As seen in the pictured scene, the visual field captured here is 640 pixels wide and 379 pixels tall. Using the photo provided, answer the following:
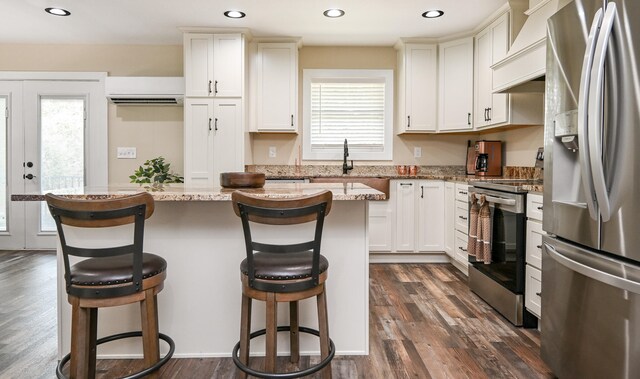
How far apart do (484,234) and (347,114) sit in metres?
2.39

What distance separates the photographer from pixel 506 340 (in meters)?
2.37

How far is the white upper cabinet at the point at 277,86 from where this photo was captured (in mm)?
4312

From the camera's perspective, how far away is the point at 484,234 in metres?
2.85

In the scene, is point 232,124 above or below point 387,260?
above

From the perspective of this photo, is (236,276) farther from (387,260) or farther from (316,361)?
(387,260)

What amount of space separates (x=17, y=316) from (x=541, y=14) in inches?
157

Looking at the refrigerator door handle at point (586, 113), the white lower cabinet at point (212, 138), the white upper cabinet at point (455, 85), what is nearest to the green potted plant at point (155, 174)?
the white lower cabinet at point (212, 138)

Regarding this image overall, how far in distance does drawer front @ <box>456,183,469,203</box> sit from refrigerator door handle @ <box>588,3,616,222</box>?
2083mm

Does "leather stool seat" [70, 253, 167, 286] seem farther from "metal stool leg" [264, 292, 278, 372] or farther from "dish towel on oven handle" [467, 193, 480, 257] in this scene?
"dish towel on oven handle" [467, 193, 480, 257]

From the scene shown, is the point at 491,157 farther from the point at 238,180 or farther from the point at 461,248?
the point at 238,180

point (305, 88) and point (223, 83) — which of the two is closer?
point (223, 83)

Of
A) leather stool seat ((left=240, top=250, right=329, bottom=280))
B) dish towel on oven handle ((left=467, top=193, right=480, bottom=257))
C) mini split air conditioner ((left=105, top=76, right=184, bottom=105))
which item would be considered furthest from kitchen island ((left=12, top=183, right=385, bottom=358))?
mini split air conditioner ((left=105, top=76, right=184, bottom=105))

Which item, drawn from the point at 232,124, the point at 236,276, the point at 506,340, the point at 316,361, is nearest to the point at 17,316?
the point at 236,276

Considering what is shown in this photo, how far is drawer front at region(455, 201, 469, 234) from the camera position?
3.57 m
